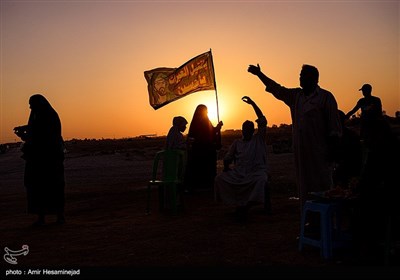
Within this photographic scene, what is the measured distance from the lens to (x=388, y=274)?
4.71m

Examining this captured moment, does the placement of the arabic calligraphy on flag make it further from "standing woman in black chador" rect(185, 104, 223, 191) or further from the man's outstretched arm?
the man's outstretched arm

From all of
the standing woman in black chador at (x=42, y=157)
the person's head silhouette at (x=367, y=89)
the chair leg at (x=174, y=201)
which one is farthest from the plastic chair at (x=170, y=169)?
the person's head silhouette at (x=367, y=89)

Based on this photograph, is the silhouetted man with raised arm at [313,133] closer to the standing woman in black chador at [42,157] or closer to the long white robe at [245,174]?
the long white robe at [245,174]

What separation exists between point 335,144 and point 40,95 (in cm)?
556

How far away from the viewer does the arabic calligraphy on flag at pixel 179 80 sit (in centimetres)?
1266

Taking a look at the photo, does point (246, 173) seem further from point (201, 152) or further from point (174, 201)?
point (201, 152)

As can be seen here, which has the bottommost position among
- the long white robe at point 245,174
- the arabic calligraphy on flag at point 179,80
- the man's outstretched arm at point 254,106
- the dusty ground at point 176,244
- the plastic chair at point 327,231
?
the dusty ground at point 176,244

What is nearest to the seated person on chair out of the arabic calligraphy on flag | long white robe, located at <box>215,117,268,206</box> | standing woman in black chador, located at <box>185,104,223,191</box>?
long white robe, located at <box>215,117,268,206</box>

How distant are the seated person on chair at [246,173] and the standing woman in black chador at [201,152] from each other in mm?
3208

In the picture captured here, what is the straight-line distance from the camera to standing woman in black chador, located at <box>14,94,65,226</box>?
9.41 metres

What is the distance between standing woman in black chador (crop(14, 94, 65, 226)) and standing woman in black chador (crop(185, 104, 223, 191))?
3.93m

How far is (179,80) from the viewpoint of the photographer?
1341 cm

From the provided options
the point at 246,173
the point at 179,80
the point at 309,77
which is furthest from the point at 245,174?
the point at 179,80

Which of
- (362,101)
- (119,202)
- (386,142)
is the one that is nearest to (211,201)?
(119,202)
